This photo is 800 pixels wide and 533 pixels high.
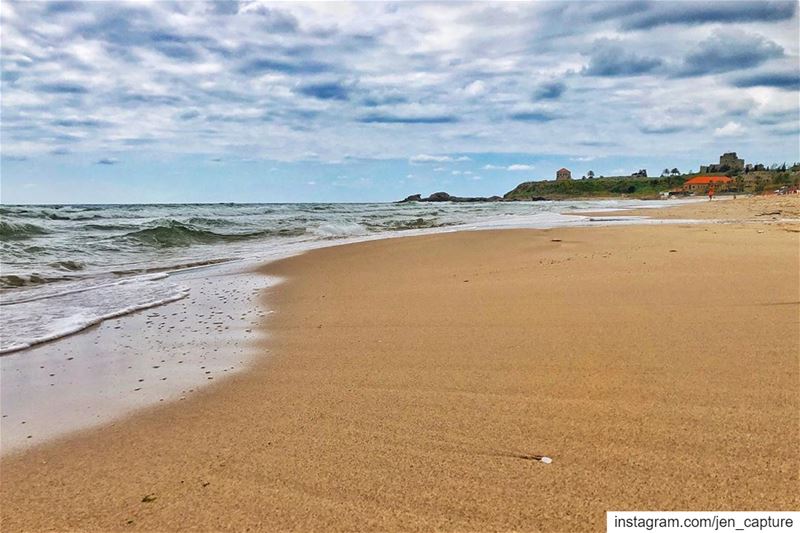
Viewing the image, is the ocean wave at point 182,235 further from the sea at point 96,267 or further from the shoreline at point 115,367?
the shoreline at point 115,367

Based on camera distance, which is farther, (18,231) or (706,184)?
(706,184)

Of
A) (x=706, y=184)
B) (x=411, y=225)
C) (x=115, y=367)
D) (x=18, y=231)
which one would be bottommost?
(x=115, y=367)

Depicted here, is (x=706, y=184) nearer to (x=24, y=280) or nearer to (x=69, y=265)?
(x=69, y=265)

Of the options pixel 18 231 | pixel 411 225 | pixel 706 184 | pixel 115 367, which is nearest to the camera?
pixel 115 367

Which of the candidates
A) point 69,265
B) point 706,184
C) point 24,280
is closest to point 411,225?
point 69,265

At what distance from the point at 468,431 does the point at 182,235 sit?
1774cm

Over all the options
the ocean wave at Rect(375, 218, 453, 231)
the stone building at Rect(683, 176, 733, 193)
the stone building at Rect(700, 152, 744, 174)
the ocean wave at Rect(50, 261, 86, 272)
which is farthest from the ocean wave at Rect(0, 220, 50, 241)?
the stone building at Rect(700, 152, 744, 174)

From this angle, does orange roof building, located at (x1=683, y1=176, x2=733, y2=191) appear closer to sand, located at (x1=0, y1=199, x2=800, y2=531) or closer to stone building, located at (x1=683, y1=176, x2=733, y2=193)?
stone building, located at (x1=683, y1=176, x2=733, y2=193)

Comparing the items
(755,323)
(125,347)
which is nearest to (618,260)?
(755,323)

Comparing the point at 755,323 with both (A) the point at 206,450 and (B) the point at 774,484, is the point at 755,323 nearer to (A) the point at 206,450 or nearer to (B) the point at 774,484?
(B) the point at 774,484

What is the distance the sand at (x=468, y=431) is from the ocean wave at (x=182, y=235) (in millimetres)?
13220

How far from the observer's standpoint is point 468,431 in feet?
7.57

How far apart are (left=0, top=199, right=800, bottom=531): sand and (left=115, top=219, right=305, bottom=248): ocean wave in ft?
43.4

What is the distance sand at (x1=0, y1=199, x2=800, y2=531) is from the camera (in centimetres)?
179
